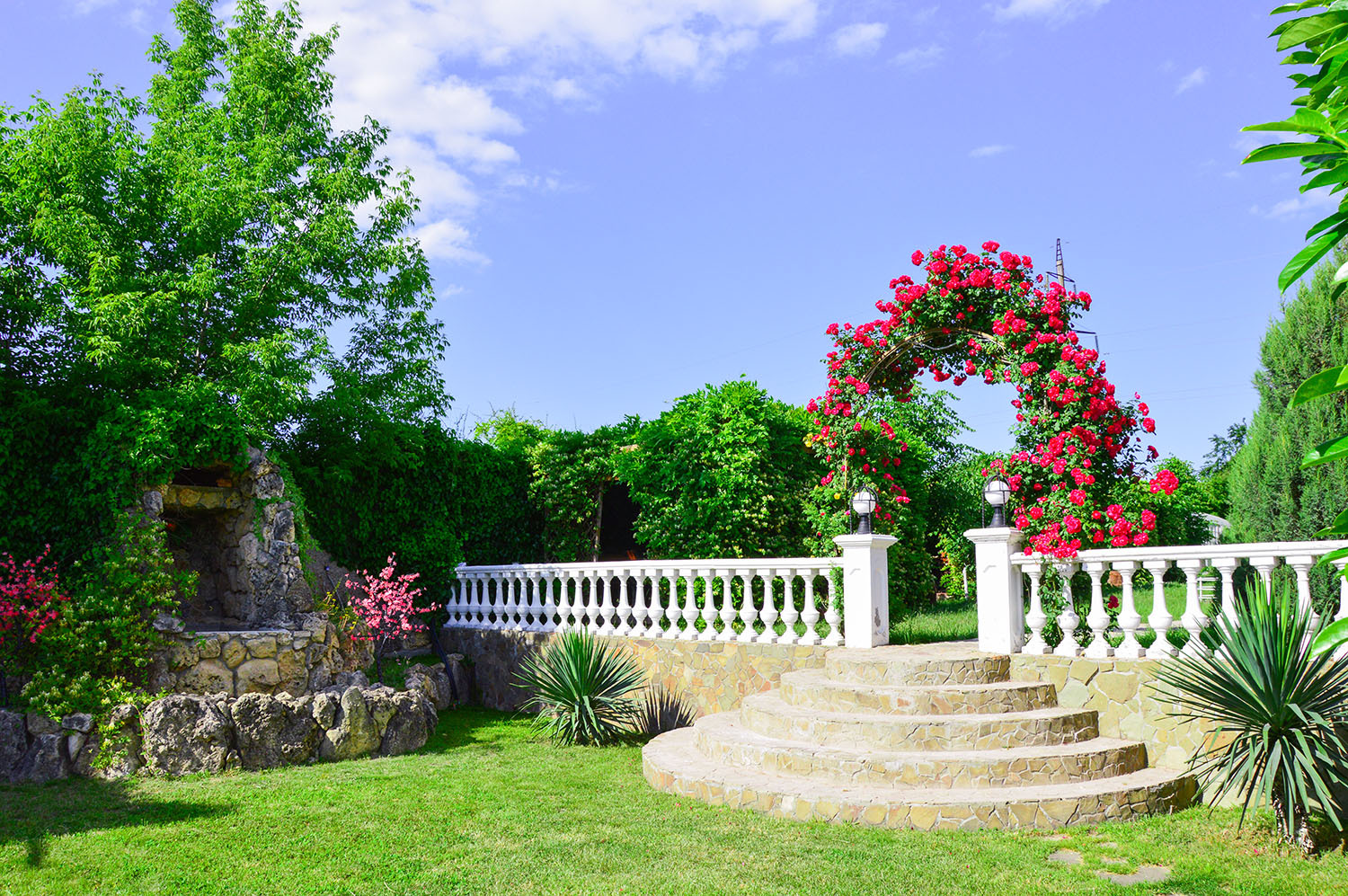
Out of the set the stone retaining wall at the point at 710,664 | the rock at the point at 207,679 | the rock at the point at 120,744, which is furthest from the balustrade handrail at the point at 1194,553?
the rock at the point at 120,744

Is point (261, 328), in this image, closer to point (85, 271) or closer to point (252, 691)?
point (85, 271)

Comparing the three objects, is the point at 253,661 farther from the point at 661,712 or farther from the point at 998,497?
the point at 998,497

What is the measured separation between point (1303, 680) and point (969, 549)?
649 inches

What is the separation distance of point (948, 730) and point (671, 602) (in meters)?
4.06

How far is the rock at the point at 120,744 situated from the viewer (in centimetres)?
808

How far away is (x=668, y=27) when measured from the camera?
714 centimetres

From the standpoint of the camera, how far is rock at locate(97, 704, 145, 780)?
8078 mm

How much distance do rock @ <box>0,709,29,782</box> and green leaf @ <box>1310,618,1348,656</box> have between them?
966cm

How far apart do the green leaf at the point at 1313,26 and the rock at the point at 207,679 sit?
9966mm

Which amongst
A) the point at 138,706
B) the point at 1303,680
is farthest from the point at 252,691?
the point at 1303,680

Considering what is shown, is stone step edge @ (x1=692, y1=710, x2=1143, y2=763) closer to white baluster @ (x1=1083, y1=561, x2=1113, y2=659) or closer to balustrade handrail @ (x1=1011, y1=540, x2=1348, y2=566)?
white baluster @ (x1=1083, y1=561, x2=1113, y2=659)

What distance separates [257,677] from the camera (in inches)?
372

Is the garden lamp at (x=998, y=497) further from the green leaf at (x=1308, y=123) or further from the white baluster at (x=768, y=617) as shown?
the green leaf at (x=1308, y=123)

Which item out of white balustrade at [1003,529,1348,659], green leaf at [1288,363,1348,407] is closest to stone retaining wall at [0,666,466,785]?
white balustrade at [1003,529,1348,659]
